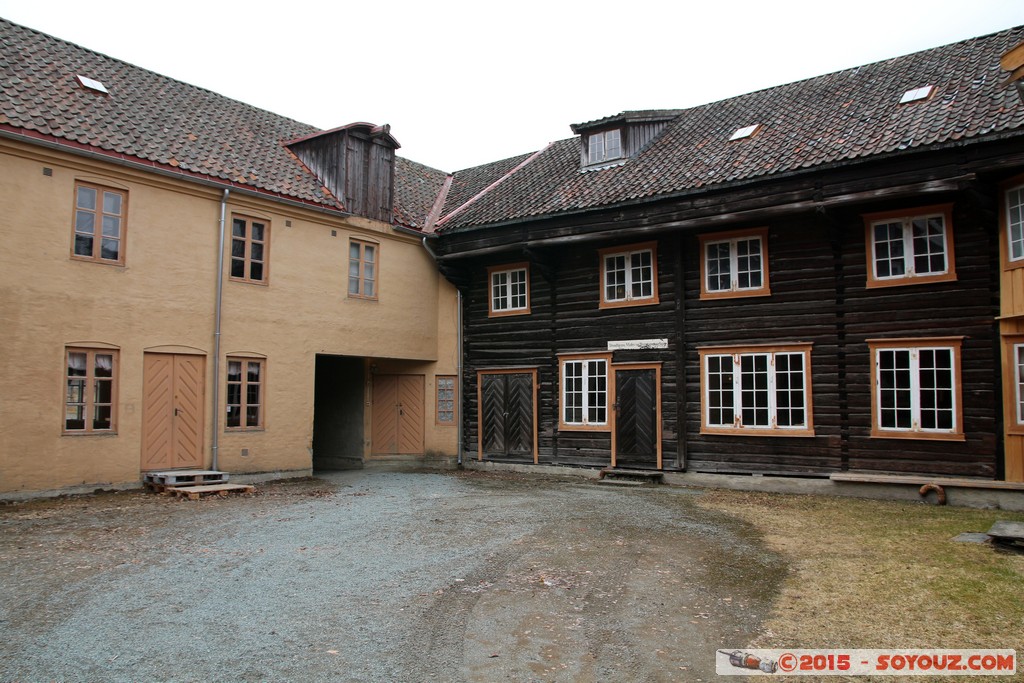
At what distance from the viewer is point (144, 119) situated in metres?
14.7

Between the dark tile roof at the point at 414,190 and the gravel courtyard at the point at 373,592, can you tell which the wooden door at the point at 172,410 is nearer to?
the gravel courtyard at the point at 373,592

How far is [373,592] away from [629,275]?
10.9 metres

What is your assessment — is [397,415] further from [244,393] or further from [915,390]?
[915,390]

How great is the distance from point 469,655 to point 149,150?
40.1 feet

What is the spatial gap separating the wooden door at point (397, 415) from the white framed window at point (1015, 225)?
42.4ft

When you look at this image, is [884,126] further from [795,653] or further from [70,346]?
[70,346]

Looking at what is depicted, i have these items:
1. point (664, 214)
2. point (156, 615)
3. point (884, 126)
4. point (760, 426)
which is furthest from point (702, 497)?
point (156, 615)

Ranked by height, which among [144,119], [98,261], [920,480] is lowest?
[920,480]

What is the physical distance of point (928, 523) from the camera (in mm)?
10133

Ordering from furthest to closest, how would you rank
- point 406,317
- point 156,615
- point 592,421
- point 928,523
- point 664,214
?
point 406,317 → point 592,421 → point 664,214 → point 928,523 → point 156,615

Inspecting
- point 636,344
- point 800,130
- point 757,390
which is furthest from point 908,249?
point 636,344

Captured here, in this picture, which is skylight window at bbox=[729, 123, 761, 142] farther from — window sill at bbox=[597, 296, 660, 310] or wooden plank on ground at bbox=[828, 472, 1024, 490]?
wooden plank on ground at bbox=[828, 472, 1024, 490]

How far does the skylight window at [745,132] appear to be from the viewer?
1568cm

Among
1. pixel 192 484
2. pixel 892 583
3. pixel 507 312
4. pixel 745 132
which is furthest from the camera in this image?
pixel 507 312
